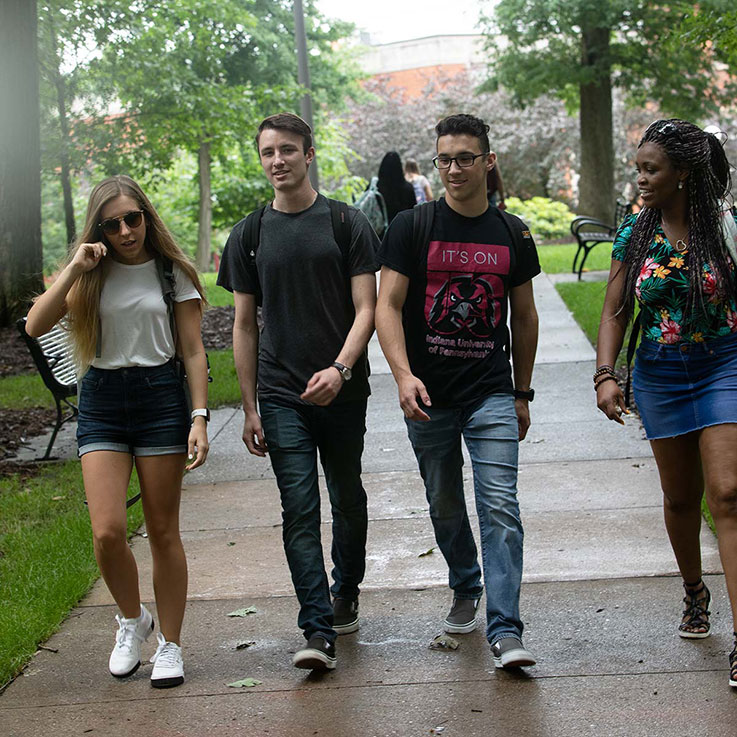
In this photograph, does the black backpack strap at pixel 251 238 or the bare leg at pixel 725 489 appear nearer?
the bare leg at pixel 725 489

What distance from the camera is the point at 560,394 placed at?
976 cm

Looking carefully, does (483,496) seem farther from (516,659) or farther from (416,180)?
(416,180)

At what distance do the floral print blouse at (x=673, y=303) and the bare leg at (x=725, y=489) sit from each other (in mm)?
364

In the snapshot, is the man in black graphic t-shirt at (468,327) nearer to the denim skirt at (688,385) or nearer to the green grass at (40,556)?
the denim skirt at (688,385)

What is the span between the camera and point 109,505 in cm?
428

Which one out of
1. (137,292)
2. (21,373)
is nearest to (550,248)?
(21,373)

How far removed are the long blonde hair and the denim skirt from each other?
173 centimetres

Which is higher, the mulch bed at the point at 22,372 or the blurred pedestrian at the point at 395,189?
the blurred pedestrian at the point at 395,189

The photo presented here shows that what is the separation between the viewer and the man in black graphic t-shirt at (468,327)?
4.39 metres

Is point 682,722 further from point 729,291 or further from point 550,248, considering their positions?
point 550,248

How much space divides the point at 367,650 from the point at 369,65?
63531 mm

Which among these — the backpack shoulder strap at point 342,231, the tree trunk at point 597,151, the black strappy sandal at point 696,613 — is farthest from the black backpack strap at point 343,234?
the tree trunk at point 597,151

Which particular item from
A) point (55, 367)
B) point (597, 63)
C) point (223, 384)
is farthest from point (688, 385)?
point (597, 63)

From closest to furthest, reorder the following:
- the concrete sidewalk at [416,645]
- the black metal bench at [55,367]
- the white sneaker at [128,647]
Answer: the concrete sidewalk at [416,645] < the white sneaker at [128,647] < the black metal bench at [55,367]
